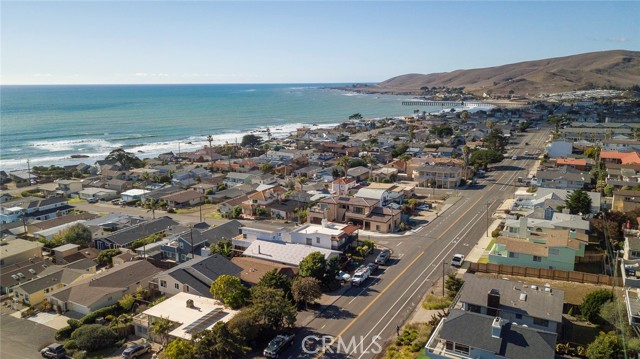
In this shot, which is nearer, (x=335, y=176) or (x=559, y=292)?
(x=559, y=292)

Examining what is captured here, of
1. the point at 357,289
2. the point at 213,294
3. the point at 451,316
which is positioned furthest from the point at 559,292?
the point at 213,294

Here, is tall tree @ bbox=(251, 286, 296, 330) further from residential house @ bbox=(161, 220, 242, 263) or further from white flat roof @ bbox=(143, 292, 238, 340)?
residential house @ bbox=(161, 220, 242, 263)

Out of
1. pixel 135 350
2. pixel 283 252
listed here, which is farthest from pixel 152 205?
pixel 135 350

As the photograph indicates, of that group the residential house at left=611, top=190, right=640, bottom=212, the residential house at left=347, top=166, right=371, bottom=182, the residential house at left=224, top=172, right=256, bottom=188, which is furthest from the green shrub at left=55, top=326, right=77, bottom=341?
the residential house at left=611, top=190, right=640, bottom=212

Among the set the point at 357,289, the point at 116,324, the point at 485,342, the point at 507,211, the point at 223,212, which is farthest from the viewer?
the point at 223,212

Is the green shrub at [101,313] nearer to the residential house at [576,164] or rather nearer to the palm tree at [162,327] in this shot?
the palm tree at [162,327]

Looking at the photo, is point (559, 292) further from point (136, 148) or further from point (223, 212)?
point (136, 148)

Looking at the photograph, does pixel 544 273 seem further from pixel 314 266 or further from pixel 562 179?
pixel 562 179
